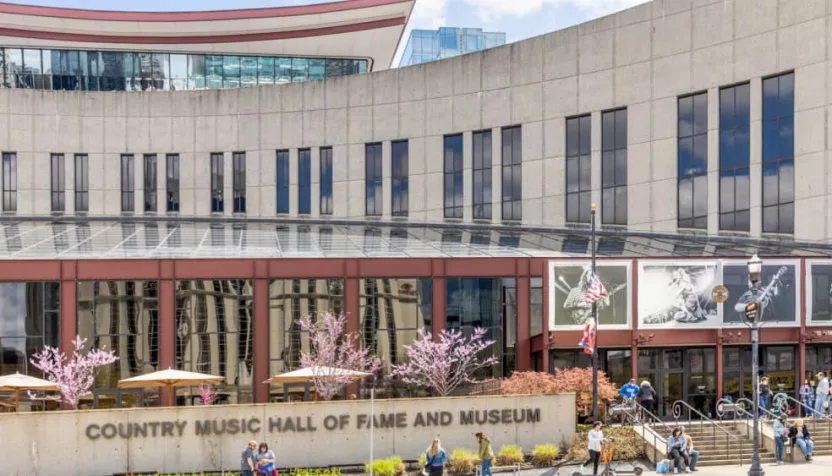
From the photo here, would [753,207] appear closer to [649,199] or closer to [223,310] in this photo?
[649,199]

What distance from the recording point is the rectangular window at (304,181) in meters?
65.2

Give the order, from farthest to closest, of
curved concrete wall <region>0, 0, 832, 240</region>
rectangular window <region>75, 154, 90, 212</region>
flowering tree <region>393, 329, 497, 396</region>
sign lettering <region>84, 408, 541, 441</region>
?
rectangular window <region>75, 154, 90, 212</region> < curved concrete wall <region>0, 0, 832, 240</region> < flowering tree <region>393, 329, 497, 396</region> < sign lettering <region>84, 408, 541, 441</region>

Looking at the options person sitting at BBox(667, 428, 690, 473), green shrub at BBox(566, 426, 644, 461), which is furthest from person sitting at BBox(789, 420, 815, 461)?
green shrub at BBox(566, 426, 644, 461)

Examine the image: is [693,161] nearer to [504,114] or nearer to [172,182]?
[504,114]

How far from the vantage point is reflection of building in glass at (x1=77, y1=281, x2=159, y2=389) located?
42812 millimetres

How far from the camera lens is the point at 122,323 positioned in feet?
141

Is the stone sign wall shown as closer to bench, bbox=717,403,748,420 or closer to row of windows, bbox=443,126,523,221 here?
bench, bbox=717,403,748,420

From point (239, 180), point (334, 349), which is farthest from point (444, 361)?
point (239, 180)

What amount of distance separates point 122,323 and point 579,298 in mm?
16640

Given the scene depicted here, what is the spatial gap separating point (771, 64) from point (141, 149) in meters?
35.4

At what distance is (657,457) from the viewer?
1320 inches

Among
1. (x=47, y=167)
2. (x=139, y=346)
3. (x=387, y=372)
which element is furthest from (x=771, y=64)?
(x=47, y=167)

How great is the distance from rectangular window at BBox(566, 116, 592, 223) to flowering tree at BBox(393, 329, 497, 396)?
14.5 meters

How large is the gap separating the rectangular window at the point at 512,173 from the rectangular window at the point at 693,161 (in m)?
9.15
